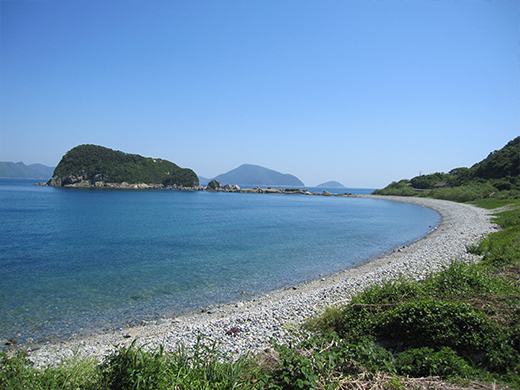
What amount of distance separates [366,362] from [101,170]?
198397mm

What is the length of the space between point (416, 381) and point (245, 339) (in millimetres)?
5021

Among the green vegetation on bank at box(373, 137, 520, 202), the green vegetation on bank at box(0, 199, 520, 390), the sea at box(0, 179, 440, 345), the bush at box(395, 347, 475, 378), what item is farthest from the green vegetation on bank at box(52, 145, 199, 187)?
the bush at box(395, 347, 475, 378)

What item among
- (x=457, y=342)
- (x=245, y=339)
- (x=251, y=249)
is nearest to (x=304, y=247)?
(x=251, y=249)

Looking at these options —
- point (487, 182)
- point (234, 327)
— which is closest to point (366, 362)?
point (234, 327)

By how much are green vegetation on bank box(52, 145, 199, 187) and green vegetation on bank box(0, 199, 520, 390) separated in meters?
189

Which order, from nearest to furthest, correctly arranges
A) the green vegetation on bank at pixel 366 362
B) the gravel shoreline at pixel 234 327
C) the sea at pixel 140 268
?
the green vegetation on bank at pixel 366 362 → the gravel shoreline at pixel 234 327 → the sea at pixel 140 268

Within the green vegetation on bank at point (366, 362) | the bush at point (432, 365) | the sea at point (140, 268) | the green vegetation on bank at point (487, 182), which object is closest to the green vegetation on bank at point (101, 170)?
the green vegetation on bank at point (487, 182)

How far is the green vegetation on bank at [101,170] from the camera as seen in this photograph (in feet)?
563

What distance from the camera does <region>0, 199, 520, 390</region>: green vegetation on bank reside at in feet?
14.1

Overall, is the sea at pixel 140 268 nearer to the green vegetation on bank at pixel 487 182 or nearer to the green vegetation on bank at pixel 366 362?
the green vegetation on bank at pixel 366 362

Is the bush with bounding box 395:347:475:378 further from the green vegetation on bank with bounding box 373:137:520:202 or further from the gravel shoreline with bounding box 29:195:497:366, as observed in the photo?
the green vegetation on bank with bounding box 373:137:520:202

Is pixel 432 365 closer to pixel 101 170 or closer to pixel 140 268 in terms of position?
pixel 140 268

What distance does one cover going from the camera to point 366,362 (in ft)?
15.8

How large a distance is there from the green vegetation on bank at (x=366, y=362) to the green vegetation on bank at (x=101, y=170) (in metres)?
189
